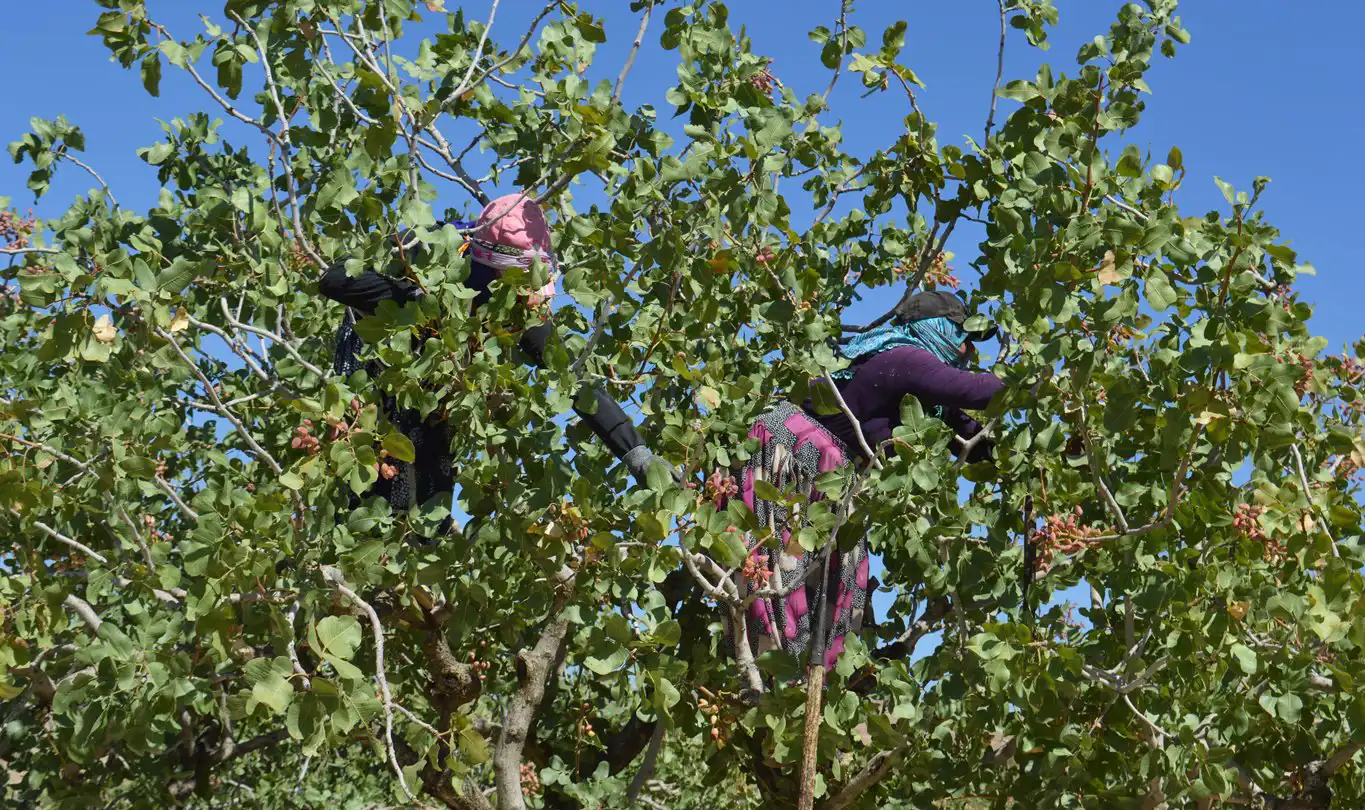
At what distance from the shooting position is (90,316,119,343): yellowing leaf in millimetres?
3617

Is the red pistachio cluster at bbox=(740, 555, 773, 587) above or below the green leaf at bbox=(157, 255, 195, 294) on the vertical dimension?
below

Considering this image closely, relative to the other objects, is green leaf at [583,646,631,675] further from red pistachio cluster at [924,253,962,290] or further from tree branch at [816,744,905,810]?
red pistachio cluster at [924,253,962,290]

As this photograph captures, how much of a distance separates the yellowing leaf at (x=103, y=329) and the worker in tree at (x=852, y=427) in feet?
6.42

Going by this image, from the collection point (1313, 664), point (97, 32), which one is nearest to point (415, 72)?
point (97, 32)

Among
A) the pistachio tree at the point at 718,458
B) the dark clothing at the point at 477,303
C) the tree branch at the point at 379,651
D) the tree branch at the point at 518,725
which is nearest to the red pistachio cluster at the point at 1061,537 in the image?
the pistachio tree at the point at 718,458

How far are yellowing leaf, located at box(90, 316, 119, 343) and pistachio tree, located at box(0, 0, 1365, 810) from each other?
3 cm

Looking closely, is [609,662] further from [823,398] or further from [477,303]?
[477,303]

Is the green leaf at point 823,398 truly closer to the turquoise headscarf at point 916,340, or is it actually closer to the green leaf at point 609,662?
the turquoise headscarf at point 916,340

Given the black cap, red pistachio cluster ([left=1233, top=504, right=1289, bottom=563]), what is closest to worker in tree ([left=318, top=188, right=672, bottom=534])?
the black cap

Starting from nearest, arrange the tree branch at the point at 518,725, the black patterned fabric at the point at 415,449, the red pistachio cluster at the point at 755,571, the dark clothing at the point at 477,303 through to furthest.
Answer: the red pistachio cluster at the point at 755,571, the dark clothing at the point at 477,303, the tree branch at the point at 518,725, the black patterned fabric at the point at 415,449

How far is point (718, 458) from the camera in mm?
3863

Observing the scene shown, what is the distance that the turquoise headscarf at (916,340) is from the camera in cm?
488

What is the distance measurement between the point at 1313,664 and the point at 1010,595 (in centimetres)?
79

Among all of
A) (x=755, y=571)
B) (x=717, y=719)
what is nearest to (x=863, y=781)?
(x=717, y=719)
